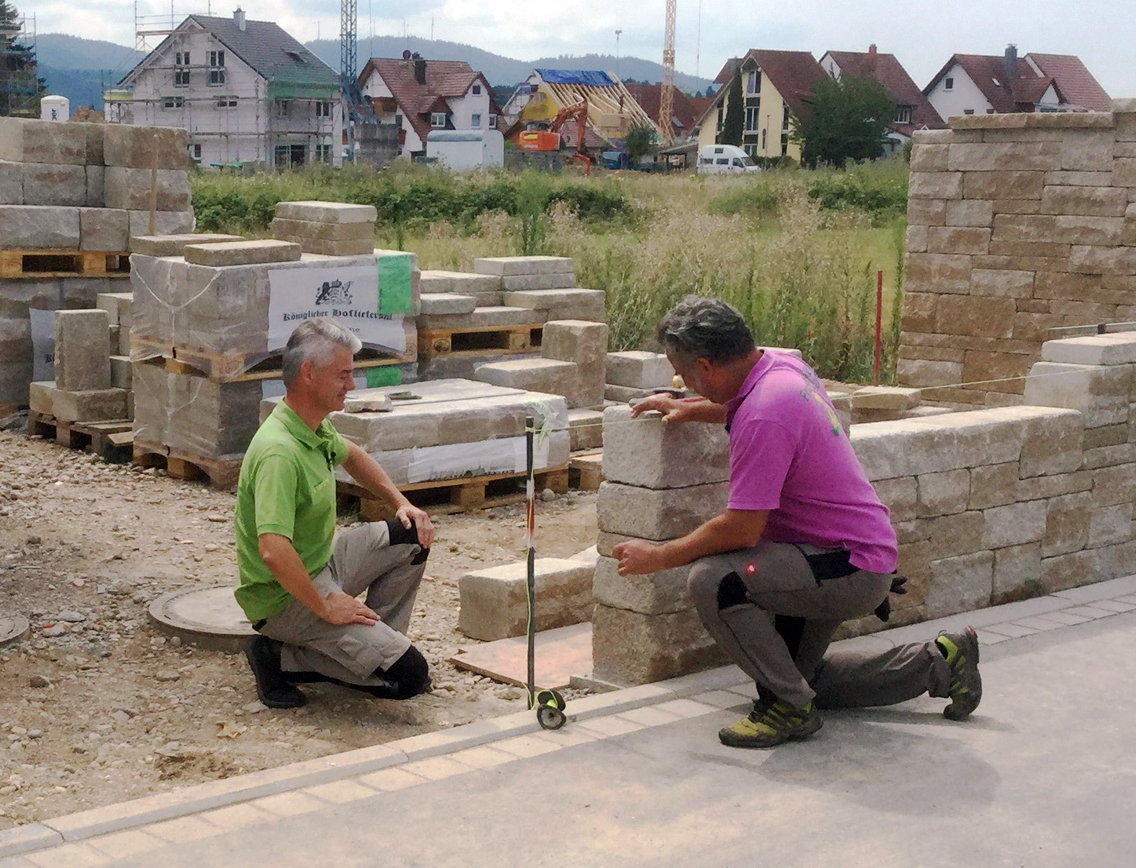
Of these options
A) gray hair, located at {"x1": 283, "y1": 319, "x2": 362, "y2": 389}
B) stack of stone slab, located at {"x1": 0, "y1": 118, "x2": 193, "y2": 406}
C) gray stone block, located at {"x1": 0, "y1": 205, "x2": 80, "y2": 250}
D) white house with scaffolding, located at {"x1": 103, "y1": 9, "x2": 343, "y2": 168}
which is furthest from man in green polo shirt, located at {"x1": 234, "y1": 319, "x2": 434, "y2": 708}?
white house with scaffolding, located at {"x1": 103, "y1": 9, "x2": 343, "y2": 168}

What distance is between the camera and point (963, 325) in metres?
13.2

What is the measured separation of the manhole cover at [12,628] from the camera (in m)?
7.16

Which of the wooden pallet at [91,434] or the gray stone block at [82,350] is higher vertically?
the gray stone block at [82,350]

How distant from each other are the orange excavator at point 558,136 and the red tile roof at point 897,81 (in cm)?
1765

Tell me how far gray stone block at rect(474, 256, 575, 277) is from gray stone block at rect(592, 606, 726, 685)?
768cm

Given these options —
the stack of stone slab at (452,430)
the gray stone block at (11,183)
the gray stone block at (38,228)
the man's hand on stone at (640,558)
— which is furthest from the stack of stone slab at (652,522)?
the gray stone block at (11,183)

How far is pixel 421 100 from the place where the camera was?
9019 centimetres

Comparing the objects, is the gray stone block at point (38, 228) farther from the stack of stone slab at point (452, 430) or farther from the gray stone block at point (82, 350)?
the stack of stone slab at point (452, 430)

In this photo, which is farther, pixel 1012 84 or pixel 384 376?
pixel 1012 84

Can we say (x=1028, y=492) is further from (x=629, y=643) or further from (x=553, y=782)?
(x=553, y=782)

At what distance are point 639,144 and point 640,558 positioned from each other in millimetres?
74175

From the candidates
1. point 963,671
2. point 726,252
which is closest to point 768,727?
point 963,671

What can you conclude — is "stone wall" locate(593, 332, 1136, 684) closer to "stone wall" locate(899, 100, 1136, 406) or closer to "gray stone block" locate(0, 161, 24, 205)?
"stone wall" locate(899, 100, 1136, 406)

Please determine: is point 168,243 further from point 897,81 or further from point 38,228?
point 897,81
